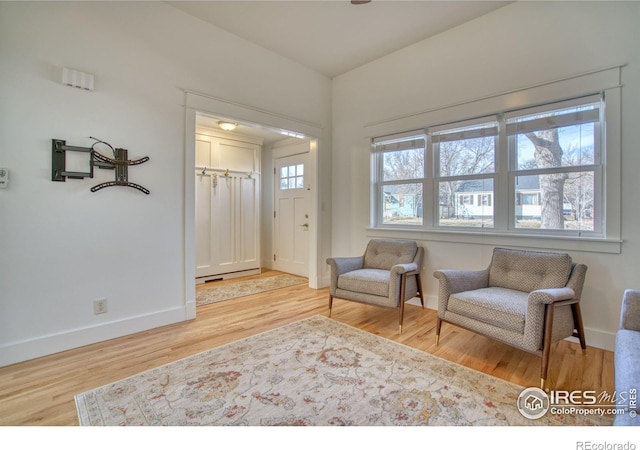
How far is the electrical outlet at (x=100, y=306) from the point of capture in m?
2.45

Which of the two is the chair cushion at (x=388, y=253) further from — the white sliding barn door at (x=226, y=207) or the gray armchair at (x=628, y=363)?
the white sliding barn door at (x=226, y=207)

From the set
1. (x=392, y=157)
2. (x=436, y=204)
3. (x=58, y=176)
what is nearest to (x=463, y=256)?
(x=436, y=204)

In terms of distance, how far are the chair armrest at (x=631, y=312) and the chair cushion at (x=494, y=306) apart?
1.52 ft

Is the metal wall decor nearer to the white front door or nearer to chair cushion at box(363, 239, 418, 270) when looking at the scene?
chair cushion at box(363, 239, 418, 270)

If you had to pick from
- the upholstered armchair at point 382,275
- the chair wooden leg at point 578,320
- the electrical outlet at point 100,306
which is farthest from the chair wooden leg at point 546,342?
the electrical outlet at point 100,306

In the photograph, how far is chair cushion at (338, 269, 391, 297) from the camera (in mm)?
2797

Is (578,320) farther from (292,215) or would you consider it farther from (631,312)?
(292,215)

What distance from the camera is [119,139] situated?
8.34 feet

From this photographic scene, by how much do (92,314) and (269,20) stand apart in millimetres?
3178

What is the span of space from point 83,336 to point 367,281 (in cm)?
244

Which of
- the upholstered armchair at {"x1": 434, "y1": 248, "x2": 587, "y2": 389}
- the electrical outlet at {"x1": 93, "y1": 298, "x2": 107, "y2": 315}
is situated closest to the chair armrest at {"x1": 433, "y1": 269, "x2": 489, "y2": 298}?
the upholstered armchair at {"x1": 434, "y1": 248, "x2": 587, "y2": 389}

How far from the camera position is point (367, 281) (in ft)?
9.46

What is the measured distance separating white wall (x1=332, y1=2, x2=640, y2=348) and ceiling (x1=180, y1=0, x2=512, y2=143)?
0.22m
